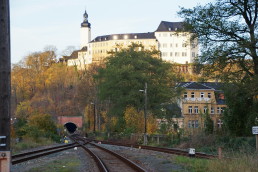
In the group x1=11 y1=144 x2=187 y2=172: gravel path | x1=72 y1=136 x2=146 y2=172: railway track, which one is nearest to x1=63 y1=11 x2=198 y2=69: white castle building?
x1=72 y1=136 x2=146 y2=172: railway track

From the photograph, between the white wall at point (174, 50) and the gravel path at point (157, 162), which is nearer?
the gravel path at point (157, 162)

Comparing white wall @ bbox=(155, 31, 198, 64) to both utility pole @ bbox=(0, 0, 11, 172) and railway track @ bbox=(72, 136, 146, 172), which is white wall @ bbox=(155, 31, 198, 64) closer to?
railway track @ bbox=(72, 136, 146, 172)

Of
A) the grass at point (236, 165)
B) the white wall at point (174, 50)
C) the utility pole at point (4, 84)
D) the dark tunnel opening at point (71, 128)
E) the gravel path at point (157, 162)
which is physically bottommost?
the dark tunnel opening at point (71, 128)

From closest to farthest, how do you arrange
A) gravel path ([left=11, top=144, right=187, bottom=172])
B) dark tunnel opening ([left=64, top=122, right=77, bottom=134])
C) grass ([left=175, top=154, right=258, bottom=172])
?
grass ([left=175, top=154, right=258, bottom=172]), gravel path ([left=11, top=144, right=187, bottom=172]), dark tunnel opening ([left=64, top=122, right=77, bottom=134])

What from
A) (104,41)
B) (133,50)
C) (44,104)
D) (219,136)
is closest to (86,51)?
(104,41)

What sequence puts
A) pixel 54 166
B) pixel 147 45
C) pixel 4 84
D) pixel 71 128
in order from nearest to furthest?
pixel 4 84 < pixel 54 166 < pixel 71 128 < pixel 147 45

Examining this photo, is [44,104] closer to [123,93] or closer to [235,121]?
[123,93]

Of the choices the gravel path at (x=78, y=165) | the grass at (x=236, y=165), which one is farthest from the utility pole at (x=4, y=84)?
the gravel path at (x=78, y=165)

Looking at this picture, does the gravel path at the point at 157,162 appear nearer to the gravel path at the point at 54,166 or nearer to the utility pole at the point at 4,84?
the gravel path at the point at 54,166

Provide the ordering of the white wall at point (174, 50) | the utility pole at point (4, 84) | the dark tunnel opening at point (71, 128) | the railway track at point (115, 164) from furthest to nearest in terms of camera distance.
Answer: the white wall at point (174, 50) < the dark tunnel opening at point (71, 128) < the railway track at point (115, 164) < the utility pole at point (4, 84)

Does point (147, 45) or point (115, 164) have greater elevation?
point (147, 45)

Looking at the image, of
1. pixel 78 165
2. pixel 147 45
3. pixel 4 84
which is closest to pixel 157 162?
pixel 78 165

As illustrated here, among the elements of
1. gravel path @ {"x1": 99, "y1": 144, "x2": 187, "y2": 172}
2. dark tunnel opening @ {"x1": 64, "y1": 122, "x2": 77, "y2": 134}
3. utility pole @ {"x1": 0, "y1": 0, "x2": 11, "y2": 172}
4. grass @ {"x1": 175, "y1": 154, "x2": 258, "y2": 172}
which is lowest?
dark tunnel opening @ {"x1": 64, "y1": 122, "x2": 77, "y2": 134}

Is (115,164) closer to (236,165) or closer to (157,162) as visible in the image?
(157,162)
